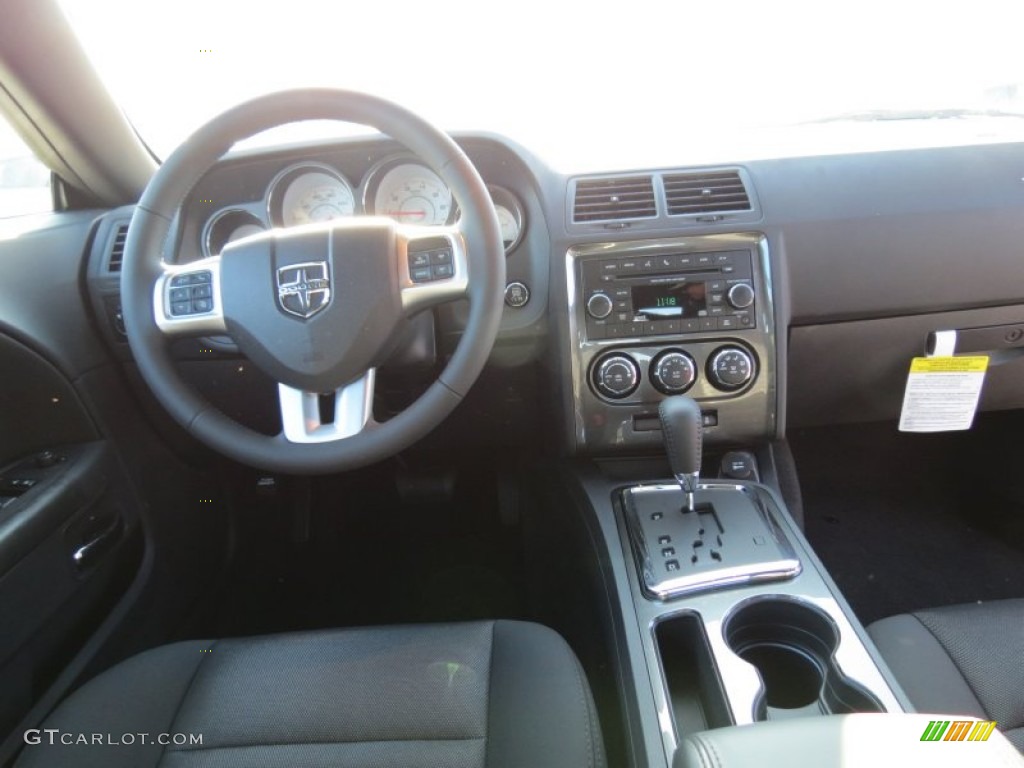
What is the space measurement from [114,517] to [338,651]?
71 centimetres

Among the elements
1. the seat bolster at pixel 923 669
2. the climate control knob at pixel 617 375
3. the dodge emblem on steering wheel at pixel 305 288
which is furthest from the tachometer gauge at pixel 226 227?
the seat bolster at pixel 923 669

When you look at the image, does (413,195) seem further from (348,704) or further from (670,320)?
(348,704)

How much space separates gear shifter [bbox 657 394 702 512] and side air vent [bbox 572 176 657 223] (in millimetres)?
394

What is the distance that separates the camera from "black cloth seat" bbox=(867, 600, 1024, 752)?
1135 millimetres

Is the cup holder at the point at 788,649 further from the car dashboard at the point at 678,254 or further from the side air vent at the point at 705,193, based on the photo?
the side air vent at the point at 705,193

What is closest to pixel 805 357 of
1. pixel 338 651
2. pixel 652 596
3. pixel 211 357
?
pixel 652 596

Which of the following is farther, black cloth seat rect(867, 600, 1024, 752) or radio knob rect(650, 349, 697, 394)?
radio knob rect(650, 349, 697, 394)

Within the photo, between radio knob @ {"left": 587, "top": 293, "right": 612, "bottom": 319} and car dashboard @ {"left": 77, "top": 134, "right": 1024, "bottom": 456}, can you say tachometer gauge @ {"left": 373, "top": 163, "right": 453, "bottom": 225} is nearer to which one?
car dashboard @ {"left": 77, "top": 134, "right": 1024, "bottom": 456}

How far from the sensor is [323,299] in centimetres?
118

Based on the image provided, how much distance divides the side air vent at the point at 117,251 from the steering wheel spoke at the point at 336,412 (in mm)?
709

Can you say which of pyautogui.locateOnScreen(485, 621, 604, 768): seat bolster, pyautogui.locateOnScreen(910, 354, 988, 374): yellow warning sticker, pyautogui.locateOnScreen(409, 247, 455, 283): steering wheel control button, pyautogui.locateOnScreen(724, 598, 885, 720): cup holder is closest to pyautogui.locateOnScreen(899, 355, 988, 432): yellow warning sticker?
pyautogui.locateOnScreen(910, 354, 988, 374): yellow warning sticker

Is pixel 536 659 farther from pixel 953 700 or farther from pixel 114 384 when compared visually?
pixel 114 384

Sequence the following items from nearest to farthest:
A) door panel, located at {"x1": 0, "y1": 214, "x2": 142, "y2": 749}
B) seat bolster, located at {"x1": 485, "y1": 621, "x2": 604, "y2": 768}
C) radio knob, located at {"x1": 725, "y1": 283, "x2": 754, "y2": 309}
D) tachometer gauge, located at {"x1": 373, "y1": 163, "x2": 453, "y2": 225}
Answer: seat bolster, located at {"x1": 485, "y1": 621, "x2": 604, "y2": 768} < door panel, located at {"x1": 0, "y1": 214, "x2": 142, "y2": 749} < radio knob, located at {"x1": 725, "y1": 283, "x2": 754, "y2": 309} < tachometer gauge, located at {"x1": 373, "y1": 163, "x2": 453, "y2": 225}

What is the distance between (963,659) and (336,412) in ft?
3.48
